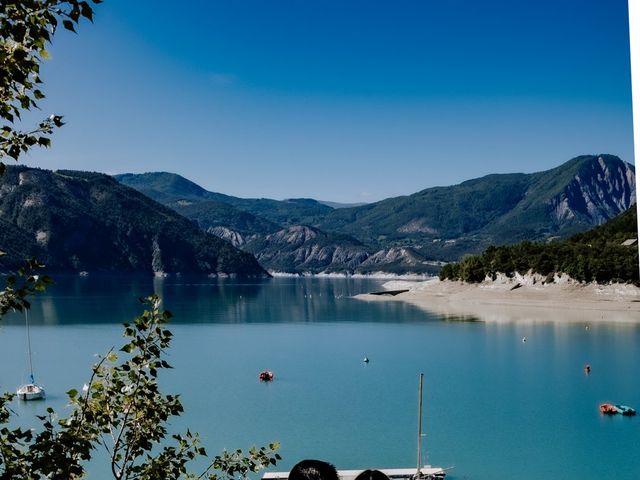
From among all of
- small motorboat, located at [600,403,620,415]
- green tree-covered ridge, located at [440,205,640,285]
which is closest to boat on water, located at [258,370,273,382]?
small motorboat, located at [600,403,620,415]

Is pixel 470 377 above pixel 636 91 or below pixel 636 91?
below

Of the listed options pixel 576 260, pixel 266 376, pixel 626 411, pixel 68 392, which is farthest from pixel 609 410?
pixel 576 260

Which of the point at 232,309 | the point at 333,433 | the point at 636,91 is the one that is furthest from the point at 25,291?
the point at 232,309

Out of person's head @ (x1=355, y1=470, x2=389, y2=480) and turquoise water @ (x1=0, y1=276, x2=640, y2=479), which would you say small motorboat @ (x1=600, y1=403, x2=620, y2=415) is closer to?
turquoise water @ (x1=0, y1=276, x2=640, y2=479)

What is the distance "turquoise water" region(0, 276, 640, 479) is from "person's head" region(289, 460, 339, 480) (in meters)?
30.5

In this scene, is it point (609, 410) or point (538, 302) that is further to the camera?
point (538, 302)

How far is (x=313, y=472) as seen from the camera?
3926 millimetres

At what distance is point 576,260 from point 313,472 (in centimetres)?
13359

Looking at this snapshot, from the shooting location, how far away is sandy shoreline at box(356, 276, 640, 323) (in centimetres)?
10975

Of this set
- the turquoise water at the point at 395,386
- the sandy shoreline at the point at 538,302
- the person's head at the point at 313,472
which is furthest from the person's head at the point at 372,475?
the sandy shoreline at the point at 538,302

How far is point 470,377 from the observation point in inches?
2362

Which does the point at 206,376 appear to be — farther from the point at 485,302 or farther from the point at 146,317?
the point at 485,302

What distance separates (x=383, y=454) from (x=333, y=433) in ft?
16.7

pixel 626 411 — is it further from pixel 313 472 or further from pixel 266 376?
pixel 313 472
